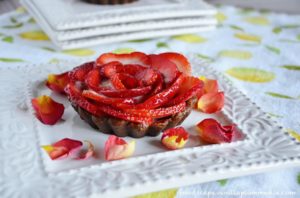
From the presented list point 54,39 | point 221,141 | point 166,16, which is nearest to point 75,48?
point 54,39

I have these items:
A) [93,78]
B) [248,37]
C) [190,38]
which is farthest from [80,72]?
[248,37]

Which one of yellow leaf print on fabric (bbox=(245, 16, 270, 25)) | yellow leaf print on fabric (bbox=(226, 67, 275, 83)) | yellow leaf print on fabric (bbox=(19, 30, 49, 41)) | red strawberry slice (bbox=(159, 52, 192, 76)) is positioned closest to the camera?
red strawberry slice (bbox=(159, 52, 192, 76))

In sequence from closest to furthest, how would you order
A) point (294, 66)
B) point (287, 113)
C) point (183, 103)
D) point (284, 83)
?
point (183, 103) < point (287, 113) < point (284, 83) < point (294, 66)

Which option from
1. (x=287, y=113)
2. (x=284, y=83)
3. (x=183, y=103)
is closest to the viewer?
(x=183, y=103)

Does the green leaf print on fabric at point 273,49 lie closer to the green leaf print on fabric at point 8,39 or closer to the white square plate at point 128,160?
the white square plate at point 128,160

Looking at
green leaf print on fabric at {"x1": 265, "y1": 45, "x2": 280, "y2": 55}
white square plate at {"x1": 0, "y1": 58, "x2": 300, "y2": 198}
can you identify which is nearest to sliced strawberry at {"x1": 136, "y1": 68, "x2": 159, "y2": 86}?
white square plate at {"x1": 0, "y1": 58, "x2": 300, "y2": 198}

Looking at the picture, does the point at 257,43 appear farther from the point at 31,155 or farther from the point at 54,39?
the point at 31,155

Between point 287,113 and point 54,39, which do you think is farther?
point 54,39

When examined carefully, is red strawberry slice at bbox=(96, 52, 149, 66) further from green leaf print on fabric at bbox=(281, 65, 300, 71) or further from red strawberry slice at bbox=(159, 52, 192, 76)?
green leaf print on fabric at bbox=(281, 65, 300, 71)
